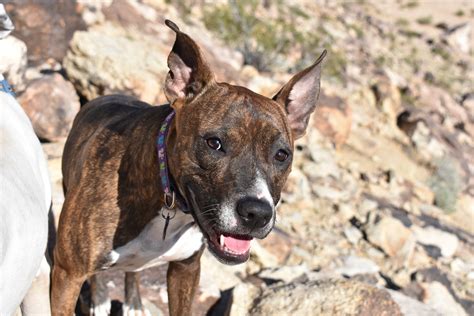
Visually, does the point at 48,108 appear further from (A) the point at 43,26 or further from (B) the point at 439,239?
(B) the point at 439,239

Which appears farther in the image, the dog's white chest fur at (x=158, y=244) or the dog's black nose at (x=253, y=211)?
the dog's white chest fur at (x=158, y=244)

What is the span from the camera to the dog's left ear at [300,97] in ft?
12.5

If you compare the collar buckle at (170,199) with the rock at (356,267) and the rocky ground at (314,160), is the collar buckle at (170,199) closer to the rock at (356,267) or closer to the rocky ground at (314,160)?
the rocky ground at (314,160)

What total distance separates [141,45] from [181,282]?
4.66m

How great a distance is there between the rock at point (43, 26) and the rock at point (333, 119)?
416cm

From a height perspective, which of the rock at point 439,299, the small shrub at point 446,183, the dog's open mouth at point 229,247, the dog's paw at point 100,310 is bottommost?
the small shrub at point 446,183

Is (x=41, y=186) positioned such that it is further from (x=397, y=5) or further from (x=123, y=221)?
(x=397, y=5)

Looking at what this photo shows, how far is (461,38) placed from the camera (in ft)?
94.6

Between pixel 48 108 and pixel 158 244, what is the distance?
338cm

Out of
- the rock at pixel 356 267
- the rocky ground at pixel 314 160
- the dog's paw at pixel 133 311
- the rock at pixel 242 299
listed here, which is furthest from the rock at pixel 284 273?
the dog's paw at pixel 133 311

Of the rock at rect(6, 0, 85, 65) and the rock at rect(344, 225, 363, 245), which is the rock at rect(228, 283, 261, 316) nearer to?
the rock at rect(344, 225, 363, 245)

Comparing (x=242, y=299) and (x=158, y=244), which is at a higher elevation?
(x=158, y=244)

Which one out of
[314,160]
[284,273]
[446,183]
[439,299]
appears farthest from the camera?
[446,183]

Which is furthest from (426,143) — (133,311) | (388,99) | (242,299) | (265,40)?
(133,311)
